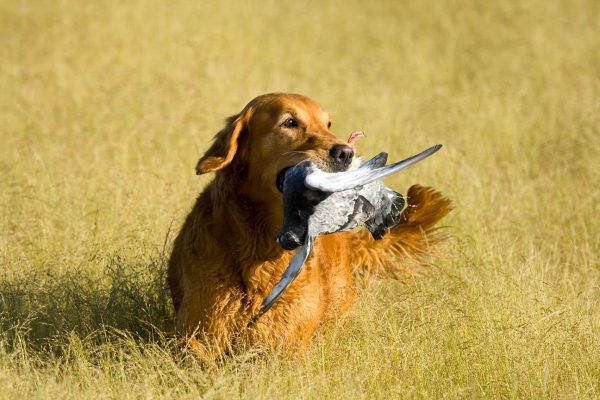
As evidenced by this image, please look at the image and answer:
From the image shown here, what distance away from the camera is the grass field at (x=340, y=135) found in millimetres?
4273

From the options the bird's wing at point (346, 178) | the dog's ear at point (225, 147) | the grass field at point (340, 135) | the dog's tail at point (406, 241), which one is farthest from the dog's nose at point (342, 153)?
the dog's tail at point (406, 241)

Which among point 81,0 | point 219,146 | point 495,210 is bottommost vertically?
point 495,210

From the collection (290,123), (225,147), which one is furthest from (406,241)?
(225,147)

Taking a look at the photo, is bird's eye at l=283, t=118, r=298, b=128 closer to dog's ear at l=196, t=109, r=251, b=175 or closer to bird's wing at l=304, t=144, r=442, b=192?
dog's ear at l=196, t=109, r=251, b=175

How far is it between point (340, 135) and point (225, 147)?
3736 mm

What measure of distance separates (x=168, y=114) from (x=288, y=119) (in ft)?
13.5

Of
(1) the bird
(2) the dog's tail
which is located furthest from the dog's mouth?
(2) the dog's tail

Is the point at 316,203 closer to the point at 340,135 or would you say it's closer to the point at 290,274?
the point at 290,274

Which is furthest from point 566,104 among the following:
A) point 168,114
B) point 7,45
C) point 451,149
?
point 7,45

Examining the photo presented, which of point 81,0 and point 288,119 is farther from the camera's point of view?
point 81,0

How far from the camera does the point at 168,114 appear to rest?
8.35 m

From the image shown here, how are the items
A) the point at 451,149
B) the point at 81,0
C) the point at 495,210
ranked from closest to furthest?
the point at 495,210 < the point at 451,149 < the point at 81,0

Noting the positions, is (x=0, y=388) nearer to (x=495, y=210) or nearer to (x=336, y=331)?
(x=336, y=331)

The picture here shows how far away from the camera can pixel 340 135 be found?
807cm
